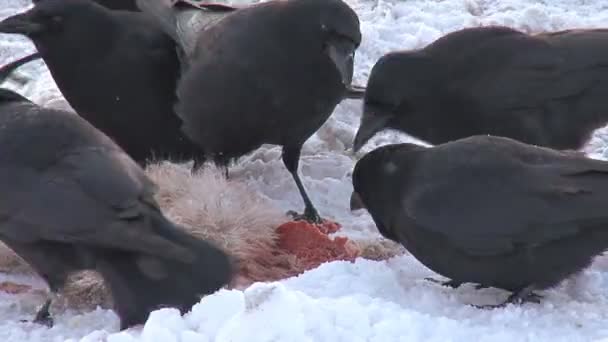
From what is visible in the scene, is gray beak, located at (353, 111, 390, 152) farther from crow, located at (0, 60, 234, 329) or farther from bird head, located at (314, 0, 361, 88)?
crow, located at (0, 60, 234, 329)

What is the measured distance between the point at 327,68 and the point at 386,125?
0.40m

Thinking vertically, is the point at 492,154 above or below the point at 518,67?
above

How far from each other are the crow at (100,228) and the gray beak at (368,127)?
60.0 inches

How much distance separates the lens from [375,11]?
8.63 m

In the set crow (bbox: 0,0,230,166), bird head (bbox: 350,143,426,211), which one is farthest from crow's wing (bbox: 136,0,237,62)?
bird head (bbox: 350,143,426,211)

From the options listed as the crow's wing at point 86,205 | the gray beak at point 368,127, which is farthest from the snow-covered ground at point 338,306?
the gray beak at point 368,127

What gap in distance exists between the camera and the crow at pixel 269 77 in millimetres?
5898

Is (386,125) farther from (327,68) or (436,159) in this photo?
(436,159)

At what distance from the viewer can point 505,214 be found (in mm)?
4492

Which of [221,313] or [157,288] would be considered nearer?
[221,313]

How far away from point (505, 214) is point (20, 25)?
2.63 metres

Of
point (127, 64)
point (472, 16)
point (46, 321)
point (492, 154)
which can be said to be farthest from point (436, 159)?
point (472, 16)

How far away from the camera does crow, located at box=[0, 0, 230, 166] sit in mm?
5973

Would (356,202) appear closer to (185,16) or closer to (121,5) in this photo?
(185,16)
